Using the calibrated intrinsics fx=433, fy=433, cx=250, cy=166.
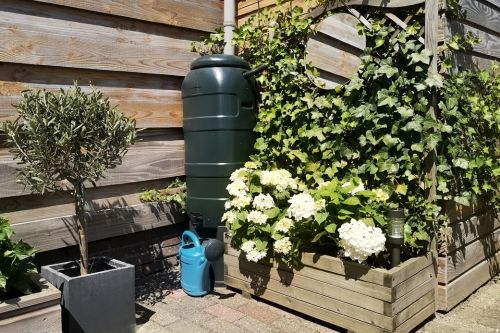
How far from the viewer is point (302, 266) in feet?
8.95

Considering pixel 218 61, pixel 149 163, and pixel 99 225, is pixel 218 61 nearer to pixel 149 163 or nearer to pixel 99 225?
pixel 149 163

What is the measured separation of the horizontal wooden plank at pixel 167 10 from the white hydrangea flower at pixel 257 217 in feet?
5.74

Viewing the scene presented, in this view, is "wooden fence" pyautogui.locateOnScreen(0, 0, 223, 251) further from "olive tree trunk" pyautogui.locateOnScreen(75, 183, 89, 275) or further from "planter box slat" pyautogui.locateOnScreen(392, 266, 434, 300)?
"planter box slat" pyautogui.locateOnScreen(392, 266, 434, 300)

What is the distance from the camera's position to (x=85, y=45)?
9.93 ft

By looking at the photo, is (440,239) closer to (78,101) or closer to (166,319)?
(166,319)

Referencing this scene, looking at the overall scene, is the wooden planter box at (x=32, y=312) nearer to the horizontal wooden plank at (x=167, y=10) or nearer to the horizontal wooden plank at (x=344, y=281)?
the horizontal wooden plank at (x=344, y=281)

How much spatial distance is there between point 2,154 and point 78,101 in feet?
2.37

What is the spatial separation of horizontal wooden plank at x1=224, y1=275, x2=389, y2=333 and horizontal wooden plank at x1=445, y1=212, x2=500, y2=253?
2.72 ft

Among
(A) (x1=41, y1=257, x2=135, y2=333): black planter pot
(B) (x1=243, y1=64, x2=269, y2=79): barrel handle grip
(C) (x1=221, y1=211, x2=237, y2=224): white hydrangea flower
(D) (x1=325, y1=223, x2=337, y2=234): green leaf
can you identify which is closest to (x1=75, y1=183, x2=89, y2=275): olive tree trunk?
(A) (x1=41, y1=257, x2=135, y2=333): black planter pot

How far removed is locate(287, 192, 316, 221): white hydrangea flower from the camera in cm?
260

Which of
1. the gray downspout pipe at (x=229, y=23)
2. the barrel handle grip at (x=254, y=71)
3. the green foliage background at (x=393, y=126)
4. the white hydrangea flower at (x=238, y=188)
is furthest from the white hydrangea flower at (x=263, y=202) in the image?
the gray downspout pipe at (x=229, y=23)

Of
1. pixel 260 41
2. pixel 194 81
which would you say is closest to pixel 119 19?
pixel 194 81

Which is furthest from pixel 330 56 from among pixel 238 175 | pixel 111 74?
pixel 111 74

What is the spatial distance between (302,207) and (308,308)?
25.3 inches
